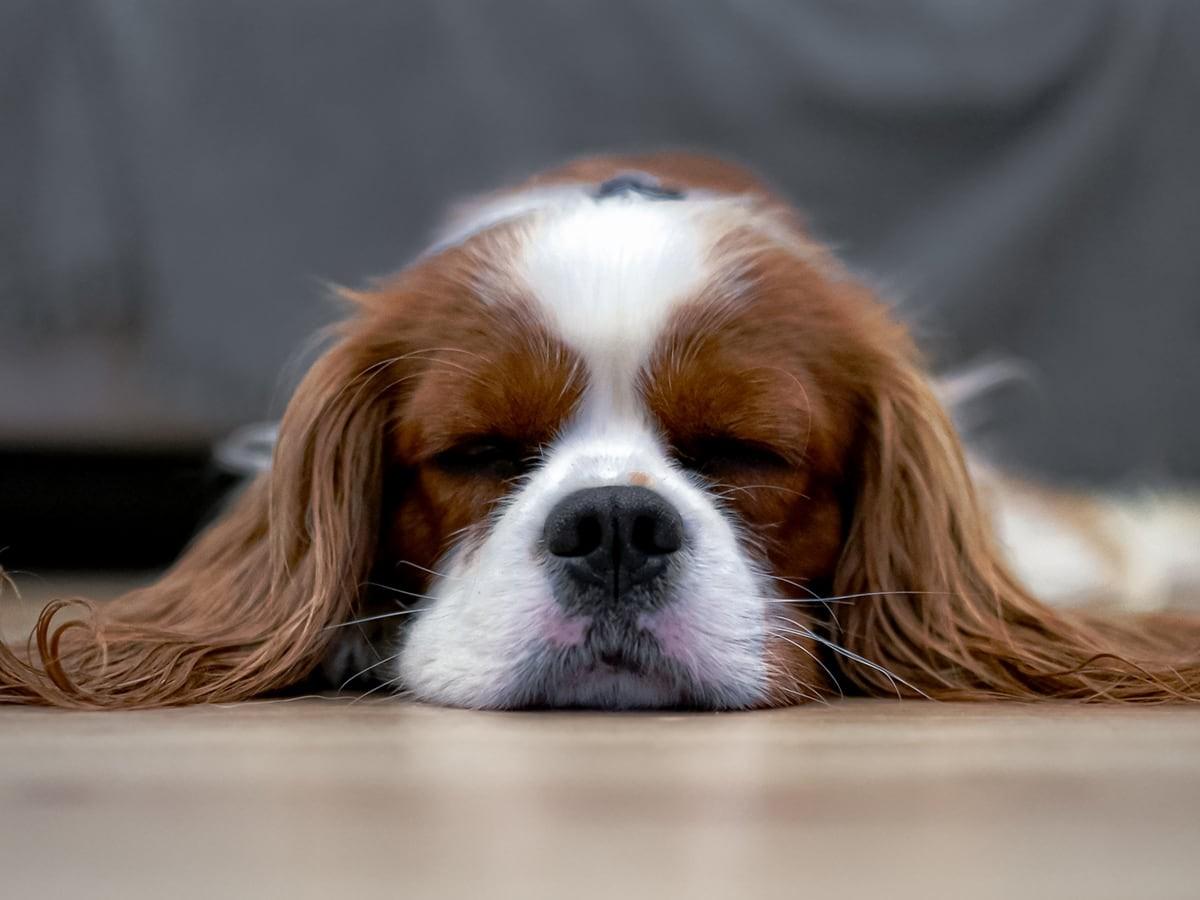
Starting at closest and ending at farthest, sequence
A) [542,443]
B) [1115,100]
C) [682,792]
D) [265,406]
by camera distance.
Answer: [682,792], [542,443], [265,406], [1115,100]

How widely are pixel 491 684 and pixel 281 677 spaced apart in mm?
331

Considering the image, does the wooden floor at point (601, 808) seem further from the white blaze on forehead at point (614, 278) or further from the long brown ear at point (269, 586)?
the white blaze on forehead at point (614, 278)

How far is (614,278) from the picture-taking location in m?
1.72

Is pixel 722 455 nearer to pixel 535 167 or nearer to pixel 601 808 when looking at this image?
pixel 601 808

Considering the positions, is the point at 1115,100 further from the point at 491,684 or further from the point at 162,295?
the point at 491,684

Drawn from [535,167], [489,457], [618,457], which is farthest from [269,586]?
[535,167]

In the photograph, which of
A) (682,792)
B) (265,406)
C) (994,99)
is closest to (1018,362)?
(994,99)

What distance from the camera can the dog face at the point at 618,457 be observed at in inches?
59.3

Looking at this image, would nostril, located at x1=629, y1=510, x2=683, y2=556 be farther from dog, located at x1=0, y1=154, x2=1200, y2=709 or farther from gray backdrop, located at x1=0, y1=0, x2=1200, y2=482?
gray backdrop, located at x1=0, y1=0, x2=1200, y2=482

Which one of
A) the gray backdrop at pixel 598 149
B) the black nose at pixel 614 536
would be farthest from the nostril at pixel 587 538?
the gray backdrop at pixel 598 149

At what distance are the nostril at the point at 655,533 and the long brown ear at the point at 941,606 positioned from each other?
311mm

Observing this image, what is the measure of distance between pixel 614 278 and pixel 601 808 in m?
0.89

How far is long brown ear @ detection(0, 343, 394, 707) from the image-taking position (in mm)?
1673

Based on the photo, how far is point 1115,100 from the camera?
139 inches
